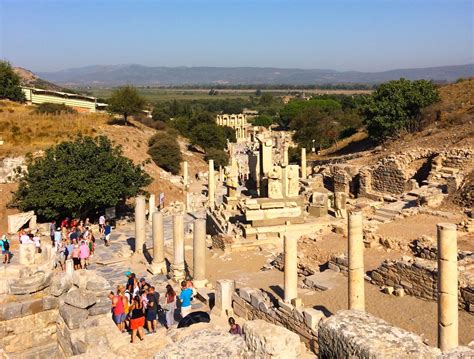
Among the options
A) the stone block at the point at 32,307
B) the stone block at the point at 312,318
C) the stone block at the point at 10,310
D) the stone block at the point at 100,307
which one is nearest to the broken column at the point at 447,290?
the stone block at the point at 312,318

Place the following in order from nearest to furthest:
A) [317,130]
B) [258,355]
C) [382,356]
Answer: [382,356], [258,355], [317,130]

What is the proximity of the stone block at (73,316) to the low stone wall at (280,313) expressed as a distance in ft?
10.6

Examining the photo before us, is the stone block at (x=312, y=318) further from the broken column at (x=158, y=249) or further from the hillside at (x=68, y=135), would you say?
the hillside at (x=68, y=135)

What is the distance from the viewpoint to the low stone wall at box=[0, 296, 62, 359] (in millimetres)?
10062

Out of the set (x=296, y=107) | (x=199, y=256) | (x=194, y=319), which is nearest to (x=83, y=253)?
(x=199, y=256)

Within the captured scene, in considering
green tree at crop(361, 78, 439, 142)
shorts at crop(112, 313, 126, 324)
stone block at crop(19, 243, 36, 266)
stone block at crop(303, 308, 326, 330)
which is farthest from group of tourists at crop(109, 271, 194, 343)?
green tree at crop(361, 78, 439, 142)

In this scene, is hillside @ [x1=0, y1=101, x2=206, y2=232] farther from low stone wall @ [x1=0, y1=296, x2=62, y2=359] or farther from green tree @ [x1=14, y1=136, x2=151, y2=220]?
low stone wall @ [x1=0, y1=296, x2=62, y2=359]

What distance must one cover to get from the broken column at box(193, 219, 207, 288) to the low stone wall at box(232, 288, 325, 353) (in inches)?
82.5

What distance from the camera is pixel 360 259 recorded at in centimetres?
975

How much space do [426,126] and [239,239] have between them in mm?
19845

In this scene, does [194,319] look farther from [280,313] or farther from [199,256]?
[199,256]

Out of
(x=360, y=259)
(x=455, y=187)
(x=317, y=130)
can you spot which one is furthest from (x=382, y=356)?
(x=317, y=130)

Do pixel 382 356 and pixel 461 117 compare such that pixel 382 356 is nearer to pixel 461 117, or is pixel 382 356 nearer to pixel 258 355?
pixel 258 355

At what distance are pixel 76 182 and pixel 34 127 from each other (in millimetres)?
17904
